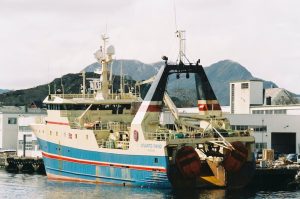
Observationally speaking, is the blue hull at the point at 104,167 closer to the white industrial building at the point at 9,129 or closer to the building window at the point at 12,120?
the white industrial building at the point at 9,129

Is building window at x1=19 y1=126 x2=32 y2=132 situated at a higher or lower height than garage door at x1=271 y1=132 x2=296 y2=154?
higher

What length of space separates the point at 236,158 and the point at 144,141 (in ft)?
23.7

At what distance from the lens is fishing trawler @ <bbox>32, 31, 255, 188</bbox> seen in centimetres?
5419

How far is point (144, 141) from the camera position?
55.4 metres

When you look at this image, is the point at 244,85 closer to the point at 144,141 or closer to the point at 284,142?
the point at 284,142

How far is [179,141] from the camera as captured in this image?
53406mm

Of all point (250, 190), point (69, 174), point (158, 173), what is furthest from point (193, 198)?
point (69, 174)

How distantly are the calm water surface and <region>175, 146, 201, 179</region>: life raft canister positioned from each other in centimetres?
171

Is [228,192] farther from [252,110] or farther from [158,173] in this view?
[252,110]

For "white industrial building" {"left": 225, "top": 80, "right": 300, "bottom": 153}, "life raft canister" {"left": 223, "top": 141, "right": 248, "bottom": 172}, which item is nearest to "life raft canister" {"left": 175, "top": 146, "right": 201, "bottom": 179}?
"life raft canister" {"left": 223, "top": 141, "right": 248, "bottom": 172}

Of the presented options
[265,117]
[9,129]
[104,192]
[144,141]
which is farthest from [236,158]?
[9,129]

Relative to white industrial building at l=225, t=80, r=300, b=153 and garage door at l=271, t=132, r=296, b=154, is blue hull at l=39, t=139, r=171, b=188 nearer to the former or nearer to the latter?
white industrial building at l=225, t=80, r=300, b=153

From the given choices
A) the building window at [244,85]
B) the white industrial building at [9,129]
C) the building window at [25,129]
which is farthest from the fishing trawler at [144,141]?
the white industrial building at [9,129]

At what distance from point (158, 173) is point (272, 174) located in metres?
12.4
